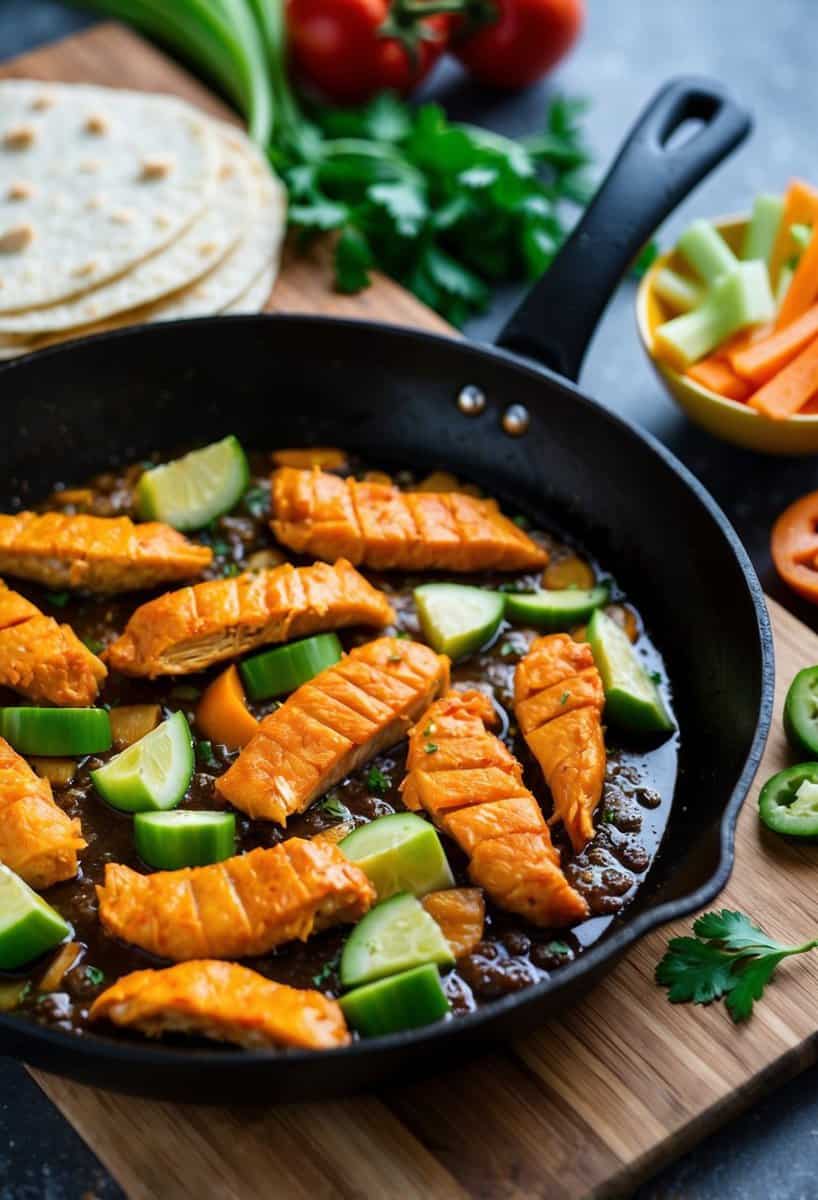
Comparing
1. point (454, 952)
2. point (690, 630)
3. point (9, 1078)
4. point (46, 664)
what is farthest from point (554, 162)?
point (9, 1078)

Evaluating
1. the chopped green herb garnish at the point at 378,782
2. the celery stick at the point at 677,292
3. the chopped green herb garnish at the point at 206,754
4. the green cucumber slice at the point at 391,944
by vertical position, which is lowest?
the chopped green herb garnish at the point at 206,754

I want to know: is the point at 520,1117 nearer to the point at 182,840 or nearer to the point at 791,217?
the point at 182,840

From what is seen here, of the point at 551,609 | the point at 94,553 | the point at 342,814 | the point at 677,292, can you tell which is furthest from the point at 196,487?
the point at 677,292

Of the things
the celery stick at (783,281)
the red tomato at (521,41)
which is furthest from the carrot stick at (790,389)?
the red tomato at (521,41)

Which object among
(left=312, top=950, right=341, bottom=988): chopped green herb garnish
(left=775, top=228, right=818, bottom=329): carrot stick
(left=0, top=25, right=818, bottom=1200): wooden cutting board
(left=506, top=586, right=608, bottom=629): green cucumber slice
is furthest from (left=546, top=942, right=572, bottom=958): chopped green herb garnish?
(left=775, top=228, right=818, bottom=329): carrot stick

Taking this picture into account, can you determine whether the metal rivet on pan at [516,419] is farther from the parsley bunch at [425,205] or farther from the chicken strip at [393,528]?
the parsley bunch at [425,205]

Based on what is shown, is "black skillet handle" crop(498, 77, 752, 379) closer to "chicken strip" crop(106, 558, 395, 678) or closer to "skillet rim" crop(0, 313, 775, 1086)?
"chicken strip" crop(106, 558, 395, 678)

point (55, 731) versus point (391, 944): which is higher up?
point (391, 944)
